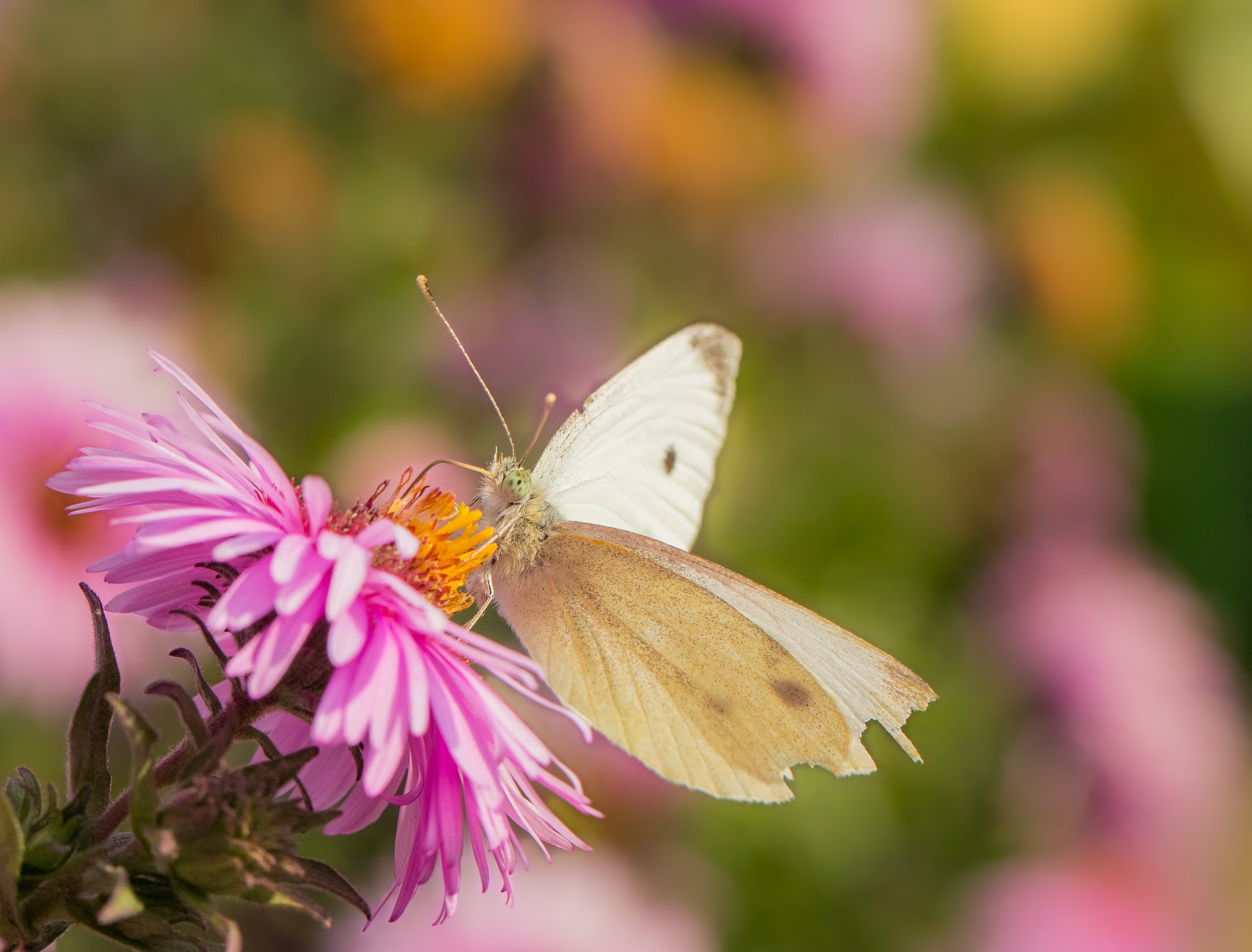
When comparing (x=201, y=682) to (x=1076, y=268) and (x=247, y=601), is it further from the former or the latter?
(x=1076, y=268)

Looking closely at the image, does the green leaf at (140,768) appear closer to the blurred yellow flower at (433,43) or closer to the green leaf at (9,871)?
the green leaf at (9,871)

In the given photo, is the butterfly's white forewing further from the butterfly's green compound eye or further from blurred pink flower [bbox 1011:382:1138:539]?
blurred pink flower [bbox 1011:382:1138:539]

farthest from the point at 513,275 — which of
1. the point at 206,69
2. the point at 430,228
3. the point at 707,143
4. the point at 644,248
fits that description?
the point at 206,69

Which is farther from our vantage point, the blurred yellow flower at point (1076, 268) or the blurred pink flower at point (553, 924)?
the blurred yellow flower at point (1076, 268)

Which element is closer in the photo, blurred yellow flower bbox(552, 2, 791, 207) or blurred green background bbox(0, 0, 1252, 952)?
blurred green background bbox(0, 0, 1252, 952)

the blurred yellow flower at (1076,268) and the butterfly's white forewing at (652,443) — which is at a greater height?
the blurred yellow flower at (1076,268)

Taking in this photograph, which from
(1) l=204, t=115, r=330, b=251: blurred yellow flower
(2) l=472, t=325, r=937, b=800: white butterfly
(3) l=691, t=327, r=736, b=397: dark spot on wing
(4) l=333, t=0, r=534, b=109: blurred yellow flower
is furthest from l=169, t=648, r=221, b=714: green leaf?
(4) l=333, t=0, r=534, b=109: blurred yellow flower

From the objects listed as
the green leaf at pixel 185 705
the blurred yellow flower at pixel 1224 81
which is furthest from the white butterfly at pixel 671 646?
Result: the blurred yellow flower at pixel 1224 81
